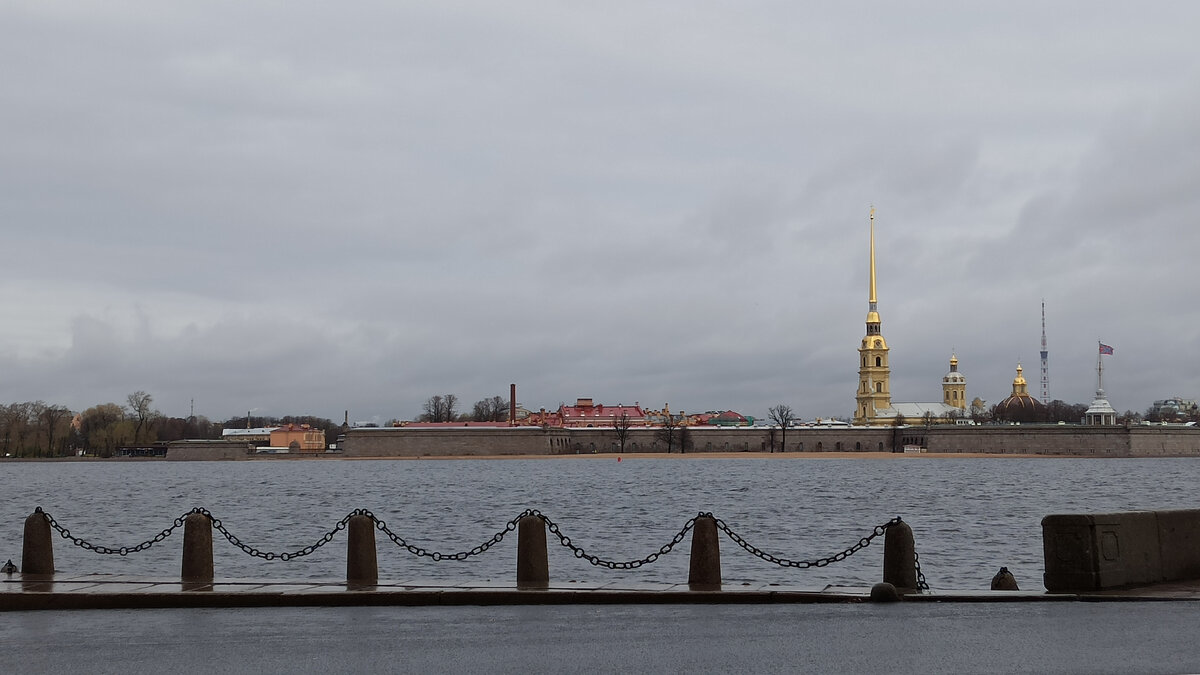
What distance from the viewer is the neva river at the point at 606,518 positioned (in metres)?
27.9

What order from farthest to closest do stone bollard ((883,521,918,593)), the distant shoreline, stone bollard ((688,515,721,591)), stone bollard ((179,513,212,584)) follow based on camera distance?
the distant shoreline < stone bollard ((179,513,212,584)) < stone bollard ((688,515,721,591)) < stone bollard ((883,521,918,593))

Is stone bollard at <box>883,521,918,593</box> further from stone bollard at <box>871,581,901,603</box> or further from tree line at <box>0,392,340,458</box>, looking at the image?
tree line at <box>0,392,340,458</box>

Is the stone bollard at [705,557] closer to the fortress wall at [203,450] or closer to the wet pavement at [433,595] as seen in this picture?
the wet pavement at [433,595]

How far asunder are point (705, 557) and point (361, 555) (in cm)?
444

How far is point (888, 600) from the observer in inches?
558

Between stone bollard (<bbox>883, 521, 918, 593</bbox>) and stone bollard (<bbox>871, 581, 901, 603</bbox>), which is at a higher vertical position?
stone bollard (<bbox>883, 521, 918, 593</bbox>)

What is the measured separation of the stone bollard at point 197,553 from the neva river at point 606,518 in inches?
129

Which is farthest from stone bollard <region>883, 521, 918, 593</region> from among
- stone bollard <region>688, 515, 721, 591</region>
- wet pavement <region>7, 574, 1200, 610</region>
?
stone bollard <region>688, 515, 721, 591</region>

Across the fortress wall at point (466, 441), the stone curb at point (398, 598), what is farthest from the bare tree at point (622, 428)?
the stone curb at point (398, 598)

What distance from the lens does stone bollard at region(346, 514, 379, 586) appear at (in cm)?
1598

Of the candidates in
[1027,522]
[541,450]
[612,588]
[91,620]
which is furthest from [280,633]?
[541,450]

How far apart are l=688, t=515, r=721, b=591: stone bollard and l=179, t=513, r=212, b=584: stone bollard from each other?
626 cm

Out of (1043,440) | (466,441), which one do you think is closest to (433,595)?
(466,441)

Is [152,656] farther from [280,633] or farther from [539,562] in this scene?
[539,562]
